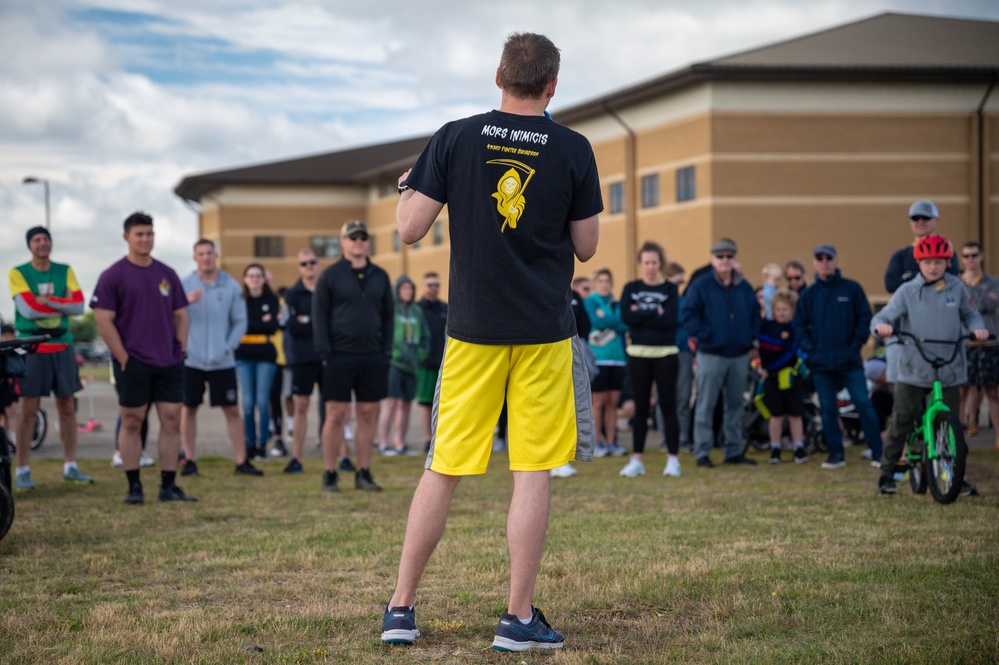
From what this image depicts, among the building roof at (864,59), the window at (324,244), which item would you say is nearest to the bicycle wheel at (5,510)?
the building roof at (864,59)

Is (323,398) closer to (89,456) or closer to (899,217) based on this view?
(89,456)

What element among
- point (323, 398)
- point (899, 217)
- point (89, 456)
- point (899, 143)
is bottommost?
point (89, 456)

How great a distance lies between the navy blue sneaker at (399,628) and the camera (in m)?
4.48

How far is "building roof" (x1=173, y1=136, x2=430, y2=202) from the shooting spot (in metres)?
64.1

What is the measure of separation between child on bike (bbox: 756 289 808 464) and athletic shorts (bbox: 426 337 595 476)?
336 inches

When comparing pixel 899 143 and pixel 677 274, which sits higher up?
pixel 899 143

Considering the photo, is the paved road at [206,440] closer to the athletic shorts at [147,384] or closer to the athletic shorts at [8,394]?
the athletic shorts at [8,394]

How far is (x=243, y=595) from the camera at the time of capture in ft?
18.1

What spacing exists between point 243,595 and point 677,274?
31.1 ft

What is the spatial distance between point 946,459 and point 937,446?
0.22 m

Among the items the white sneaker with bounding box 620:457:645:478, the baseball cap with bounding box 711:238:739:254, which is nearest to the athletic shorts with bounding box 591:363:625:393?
the baseball cap with bounding box 711:238:739:254

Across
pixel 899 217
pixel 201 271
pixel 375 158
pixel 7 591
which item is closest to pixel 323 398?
pixel 201 271

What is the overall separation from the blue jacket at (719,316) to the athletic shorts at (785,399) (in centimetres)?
94

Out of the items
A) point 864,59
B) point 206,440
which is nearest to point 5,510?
point 206,440
